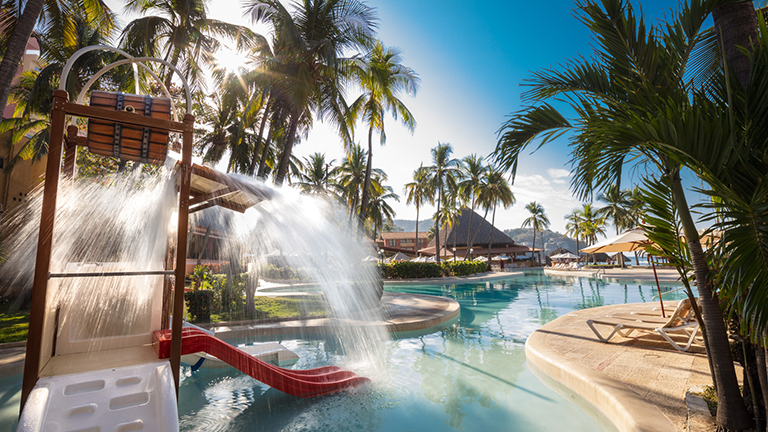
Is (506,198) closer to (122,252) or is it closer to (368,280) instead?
(368,280)

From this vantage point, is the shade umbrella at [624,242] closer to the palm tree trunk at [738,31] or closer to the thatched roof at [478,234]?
the palm tree trunk at [738,31]

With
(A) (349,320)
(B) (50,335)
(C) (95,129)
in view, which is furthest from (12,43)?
(A) (349,320)

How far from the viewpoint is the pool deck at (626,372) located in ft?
12.5

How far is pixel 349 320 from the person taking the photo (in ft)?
34.1

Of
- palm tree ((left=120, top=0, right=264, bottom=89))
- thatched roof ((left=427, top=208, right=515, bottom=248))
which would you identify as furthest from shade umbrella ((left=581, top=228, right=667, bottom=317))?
thatched roof ((left=427, top=208, right=515, bottom=248))

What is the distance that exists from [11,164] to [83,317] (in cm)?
1872

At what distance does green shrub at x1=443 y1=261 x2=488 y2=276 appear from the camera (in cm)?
2991

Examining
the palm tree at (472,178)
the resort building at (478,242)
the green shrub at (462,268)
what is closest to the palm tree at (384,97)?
the green shrub at (462,268)

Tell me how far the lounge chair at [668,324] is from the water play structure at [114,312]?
7019 millimetres

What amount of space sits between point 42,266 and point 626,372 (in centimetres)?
708

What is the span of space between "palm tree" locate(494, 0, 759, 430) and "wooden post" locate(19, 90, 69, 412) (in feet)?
13.8

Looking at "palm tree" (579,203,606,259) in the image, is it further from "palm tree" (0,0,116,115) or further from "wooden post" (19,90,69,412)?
"wooden post" (19,90,69,412)

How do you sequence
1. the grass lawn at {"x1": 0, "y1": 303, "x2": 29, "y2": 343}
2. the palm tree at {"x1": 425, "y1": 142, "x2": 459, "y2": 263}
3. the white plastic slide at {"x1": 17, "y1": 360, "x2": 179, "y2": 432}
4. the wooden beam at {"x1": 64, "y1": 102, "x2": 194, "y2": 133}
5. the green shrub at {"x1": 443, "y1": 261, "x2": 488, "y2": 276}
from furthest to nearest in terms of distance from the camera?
the palm tree at {"x1": 425, "y1": 142, "x2": 459, "y2": 263}
the green shrub at {"x1": 443, "y1": 261, "x2": 488, "y2": 276}
the grass lawn at {"x1": 0, "y1": 303, "x2": 29, "y2": 343}
the wooden beam at {"x1": 64, "y1": 102, "x2": 194, "y2": 133}
the white plastic slide at {"x1": 17, "y1": 360, "x2": 179, "y2": 432}

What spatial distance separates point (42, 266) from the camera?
2.41 m
